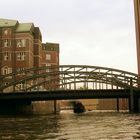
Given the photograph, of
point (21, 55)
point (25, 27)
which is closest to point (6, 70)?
point (21, 55)

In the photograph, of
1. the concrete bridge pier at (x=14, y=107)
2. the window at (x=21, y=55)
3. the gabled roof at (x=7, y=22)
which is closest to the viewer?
the concrete bridge pier at (x=14, y=107)

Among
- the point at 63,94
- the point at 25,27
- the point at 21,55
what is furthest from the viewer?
the point at 25,27

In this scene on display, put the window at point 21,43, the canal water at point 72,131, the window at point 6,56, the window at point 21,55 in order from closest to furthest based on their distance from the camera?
the canal water at point 72,131, the window at point 21,55, the window at point 6,56, the window at point 21,43

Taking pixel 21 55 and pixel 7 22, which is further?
pixel 7 22

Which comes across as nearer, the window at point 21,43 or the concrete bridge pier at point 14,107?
the concrete bridge pier at point 14,107

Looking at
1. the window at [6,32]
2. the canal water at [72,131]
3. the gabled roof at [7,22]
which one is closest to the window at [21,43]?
the window at [6,32]

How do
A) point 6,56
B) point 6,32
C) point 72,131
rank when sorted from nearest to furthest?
point 72,131
point 6,56
point 6,32

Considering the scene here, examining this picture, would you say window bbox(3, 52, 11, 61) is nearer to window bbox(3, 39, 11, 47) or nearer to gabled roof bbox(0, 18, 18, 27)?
window bbox(3, 39, 11, 47)

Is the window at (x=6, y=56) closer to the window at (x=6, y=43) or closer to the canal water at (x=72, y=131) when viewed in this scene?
the window at (x=6, y=43)

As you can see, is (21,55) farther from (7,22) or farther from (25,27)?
(7,22)

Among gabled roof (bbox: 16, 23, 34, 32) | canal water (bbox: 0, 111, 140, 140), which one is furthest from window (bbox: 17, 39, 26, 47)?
canal water (bbox: 0, 111, 140, 140)

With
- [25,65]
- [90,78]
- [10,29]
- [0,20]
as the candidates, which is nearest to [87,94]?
[90,78]

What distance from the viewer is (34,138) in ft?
63.4

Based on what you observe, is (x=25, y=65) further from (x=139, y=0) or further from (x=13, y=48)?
(x=139, y=0)
